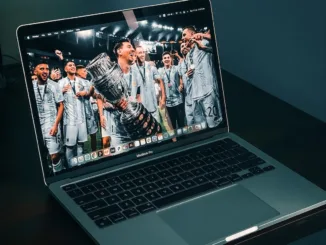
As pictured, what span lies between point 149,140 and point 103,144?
0.09 meters

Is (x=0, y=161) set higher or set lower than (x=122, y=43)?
lower

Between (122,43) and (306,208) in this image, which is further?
(122,43)

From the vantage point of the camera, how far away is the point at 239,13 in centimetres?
133

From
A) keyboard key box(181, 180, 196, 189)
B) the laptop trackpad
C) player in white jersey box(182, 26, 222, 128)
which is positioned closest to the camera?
the laptop trackpad

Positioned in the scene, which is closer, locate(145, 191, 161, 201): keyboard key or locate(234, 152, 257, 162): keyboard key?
locate(145, 191, 161, 201): keyboard key

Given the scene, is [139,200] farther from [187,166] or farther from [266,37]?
[266,37]

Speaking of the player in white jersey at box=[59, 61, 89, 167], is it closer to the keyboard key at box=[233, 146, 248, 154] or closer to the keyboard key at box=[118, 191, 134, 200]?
the keyboard key at box=[118, 191, 134, 200]

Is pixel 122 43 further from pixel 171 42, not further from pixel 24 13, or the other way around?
pixel 24 13

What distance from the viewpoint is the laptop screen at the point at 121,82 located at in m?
0.96

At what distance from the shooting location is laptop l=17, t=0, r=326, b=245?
897mm

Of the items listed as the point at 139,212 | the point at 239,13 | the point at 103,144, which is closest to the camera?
the point at 139,212

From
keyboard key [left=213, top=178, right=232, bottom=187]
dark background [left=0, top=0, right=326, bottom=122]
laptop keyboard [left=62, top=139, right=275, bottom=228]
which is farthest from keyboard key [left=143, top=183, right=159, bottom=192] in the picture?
dark background [left=0, top=0, right=326, bottom=122]

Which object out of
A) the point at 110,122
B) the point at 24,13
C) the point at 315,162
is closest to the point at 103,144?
the point at 110,122

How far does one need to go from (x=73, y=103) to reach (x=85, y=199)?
162mm
